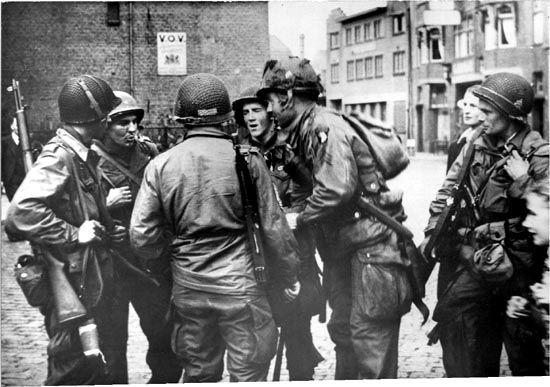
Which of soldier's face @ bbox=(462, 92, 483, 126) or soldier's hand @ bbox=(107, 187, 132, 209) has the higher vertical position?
soldier's face @ bbox=(462, 92, 483, 126)

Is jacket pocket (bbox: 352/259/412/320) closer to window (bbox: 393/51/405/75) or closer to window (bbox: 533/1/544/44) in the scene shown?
window (bbox: 393/51/405/75)

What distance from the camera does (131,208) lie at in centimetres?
423

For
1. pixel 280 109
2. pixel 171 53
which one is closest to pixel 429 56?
pixel 280 109

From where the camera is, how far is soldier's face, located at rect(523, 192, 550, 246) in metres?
4.50

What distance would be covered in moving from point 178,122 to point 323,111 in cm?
89

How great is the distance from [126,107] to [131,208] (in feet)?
2.08

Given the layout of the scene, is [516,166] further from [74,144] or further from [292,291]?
[74,144]

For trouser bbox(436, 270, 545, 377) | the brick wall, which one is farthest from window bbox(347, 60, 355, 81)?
trouser bbox(436, 270, 545, 377)

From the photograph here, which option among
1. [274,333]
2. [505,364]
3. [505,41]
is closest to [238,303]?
[274,333]

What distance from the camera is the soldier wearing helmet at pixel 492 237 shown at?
14.5 feet

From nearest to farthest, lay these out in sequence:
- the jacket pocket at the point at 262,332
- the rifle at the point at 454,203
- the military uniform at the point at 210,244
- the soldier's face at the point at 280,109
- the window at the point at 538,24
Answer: the military uniform at the point at 210,244
the jacket pocket at the point at 262,332
the soldier's face at the point at 280,109
the rifle at the point at 454,203
the window at the point at 538,24

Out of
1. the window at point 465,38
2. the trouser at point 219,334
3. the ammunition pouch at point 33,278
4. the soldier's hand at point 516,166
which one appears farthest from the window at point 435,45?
the ammunition pouch at point 33,278

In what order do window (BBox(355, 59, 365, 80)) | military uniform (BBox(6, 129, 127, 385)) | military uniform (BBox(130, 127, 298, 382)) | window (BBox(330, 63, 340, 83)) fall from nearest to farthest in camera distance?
military uniform (BBox(130, 127, 298, 382)), military uniform (BBox(6, 129, 127, 385)), window (BBox(330, 63, 340, 83)), window (BBox(355, 59, 365, 80))

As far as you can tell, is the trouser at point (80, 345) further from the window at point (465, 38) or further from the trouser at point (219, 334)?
the window at point (465, 38)
